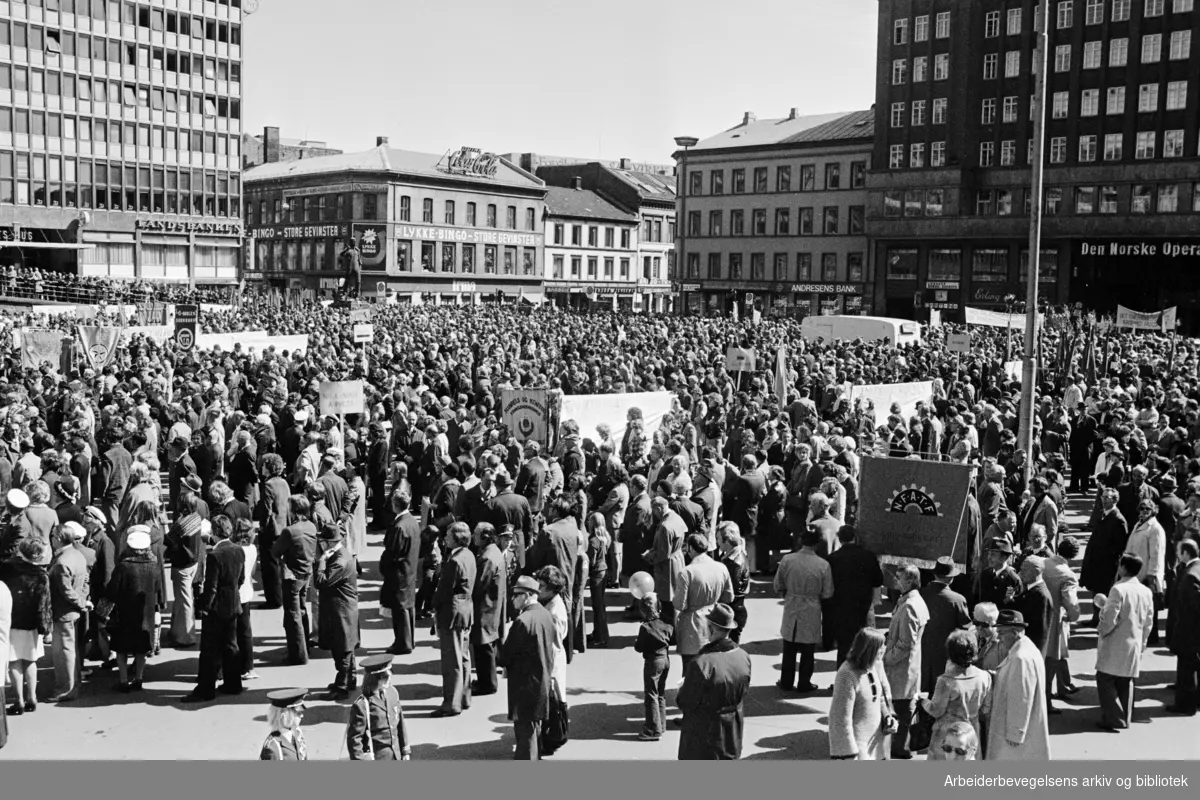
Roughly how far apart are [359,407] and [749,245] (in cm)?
6465

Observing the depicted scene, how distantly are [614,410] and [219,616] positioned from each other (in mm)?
10516

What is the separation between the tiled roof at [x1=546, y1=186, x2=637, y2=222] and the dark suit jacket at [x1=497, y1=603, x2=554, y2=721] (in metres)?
82.0

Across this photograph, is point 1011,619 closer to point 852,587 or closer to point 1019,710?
point 1019,710

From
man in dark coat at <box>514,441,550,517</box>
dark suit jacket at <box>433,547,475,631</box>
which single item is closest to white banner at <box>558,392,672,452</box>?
man in dark coat at <box>514,441,550,517</box>

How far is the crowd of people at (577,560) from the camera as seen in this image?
8039 mm

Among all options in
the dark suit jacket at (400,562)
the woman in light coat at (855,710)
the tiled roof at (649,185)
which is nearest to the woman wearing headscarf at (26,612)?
the dark suit jacket at (400,562)

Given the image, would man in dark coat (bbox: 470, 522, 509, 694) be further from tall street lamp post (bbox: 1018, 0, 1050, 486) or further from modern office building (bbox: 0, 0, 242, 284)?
modern office building (bbox: 0, 0, 242, 284)

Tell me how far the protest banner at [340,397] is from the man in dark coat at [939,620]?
11.7 m

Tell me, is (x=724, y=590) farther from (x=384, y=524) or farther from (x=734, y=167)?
(x=734, y=167)

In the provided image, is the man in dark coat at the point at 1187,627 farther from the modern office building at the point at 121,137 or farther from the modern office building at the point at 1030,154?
the modern office building at the point at 121,137

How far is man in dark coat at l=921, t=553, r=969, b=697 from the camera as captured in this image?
958 centimetres

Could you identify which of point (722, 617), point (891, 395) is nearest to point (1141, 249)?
point (891, 395)

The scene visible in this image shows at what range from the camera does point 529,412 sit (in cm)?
1766

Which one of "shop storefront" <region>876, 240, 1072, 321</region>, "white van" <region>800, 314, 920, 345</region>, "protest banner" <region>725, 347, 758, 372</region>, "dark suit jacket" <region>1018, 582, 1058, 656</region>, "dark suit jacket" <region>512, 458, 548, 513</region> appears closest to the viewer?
"dark suit jacket" <region>1018, 582, 1058, 656</region>
